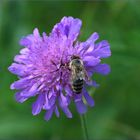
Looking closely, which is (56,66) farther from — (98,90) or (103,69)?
(98,90)

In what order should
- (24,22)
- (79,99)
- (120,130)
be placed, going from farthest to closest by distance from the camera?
(24,22)
(120,130)
(79,99)

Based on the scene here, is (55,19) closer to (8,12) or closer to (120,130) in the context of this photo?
(8,12)

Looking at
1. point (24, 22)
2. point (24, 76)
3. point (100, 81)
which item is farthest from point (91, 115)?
point (24, 76)

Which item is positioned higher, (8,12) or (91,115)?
(8,12)

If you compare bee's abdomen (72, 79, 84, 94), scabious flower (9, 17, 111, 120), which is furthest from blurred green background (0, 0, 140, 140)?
bee's abdomen (72, 79, 84, 94)

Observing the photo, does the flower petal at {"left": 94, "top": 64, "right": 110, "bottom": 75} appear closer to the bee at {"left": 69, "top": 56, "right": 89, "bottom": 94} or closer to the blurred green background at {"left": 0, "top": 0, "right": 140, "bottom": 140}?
the bee at {"left": 69, "top": 56, "right": 89, "bottom": 94}

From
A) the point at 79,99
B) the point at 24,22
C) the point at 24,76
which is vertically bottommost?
the point at 79,99

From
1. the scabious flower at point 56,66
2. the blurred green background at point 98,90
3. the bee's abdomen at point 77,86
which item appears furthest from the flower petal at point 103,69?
the blurred green background at point 98,90

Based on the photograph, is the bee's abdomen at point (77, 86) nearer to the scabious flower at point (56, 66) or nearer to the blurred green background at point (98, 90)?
the scabious flower at point (56, 66)
